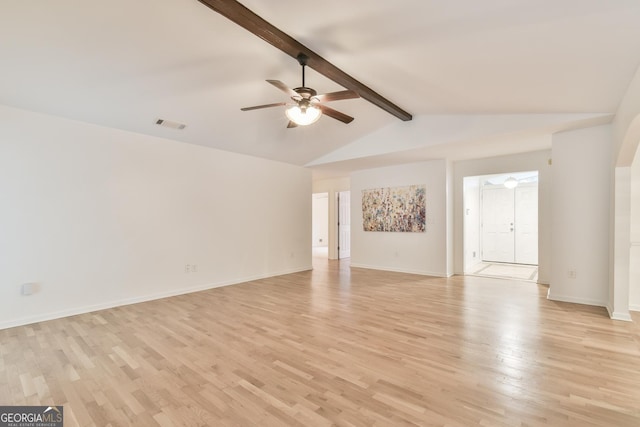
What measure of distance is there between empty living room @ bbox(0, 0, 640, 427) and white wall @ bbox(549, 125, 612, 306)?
1.2 inches

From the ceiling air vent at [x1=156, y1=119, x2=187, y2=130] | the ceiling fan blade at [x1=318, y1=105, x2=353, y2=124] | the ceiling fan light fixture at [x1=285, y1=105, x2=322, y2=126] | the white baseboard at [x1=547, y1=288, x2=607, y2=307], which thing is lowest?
the white baseboard at [x1=547, y1=288, x2=607, y2=307]

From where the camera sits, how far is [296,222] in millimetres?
7133

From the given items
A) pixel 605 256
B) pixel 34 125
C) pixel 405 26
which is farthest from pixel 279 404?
pixel 605 256

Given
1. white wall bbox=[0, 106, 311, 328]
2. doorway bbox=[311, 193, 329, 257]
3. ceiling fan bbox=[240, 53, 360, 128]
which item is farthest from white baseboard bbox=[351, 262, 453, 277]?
doorway bbox=[311, 193, 329, 257]

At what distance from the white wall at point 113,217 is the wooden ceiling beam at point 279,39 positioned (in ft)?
10.0

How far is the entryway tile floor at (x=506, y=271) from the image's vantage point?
248 inches

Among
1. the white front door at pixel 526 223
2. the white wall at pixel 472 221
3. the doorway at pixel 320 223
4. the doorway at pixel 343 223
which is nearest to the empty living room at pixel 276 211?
the white wall at pixel 472 221

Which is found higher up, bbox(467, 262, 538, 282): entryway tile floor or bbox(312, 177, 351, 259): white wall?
bbox(312, 177, 351, 259): white wall

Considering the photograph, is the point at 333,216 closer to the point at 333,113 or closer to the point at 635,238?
the point at 333,113

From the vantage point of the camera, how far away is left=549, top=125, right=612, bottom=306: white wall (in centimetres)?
411

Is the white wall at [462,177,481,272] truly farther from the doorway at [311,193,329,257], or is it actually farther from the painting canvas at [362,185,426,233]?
the doorway at [311,193,329,257]

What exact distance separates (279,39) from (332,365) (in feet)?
9.81

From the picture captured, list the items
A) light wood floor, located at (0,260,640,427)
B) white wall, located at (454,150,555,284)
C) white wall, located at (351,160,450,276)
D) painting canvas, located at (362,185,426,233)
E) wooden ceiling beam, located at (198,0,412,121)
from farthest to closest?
painting canvas, located at (362,185,426,233), white wall, located at (351,160,450,276), white wall, located at (454,150,555,284), wooden ceiling beam, located at (198,0,412,121), light wood floor, located at (0,260,640,427)

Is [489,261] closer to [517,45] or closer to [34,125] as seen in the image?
[517,45]
